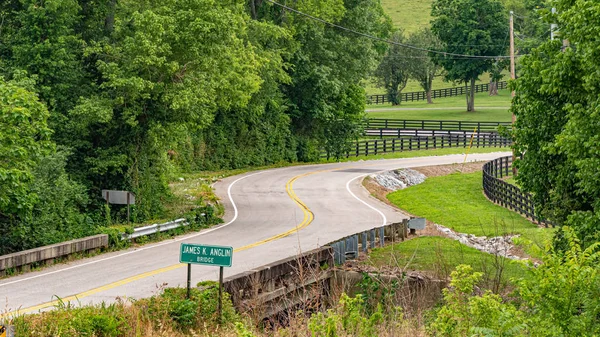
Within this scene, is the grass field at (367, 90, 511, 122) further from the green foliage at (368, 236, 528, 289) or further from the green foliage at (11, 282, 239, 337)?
the green foliage at (11, 282, 239, 337)

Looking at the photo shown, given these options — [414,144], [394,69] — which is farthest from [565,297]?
[394,69]

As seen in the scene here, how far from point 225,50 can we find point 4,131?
10290 millimetres

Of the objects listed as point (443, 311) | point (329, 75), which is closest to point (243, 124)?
point (329, 75)

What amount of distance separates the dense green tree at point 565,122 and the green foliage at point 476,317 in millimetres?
4010

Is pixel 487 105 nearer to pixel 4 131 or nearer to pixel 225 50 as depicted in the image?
pixel 225 50

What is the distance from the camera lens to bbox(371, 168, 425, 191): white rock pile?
45938 millimetres

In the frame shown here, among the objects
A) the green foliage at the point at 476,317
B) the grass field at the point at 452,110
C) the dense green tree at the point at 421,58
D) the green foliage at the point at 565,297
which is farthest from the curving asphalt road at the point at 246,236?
the dense green tree at the point at 421,58

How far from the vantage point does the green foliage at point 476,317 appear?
11.3 m

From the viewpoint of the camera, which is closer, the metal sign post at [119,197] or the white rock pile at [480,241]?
the white rock pile at [480,241]

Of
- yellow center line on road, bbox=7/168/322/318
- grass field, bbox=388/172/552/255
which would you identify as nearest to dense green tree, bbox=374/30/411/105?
grass field, bbox=388/172/552/255

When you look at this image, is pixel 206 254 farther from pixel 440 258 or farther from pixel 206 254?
pixel 440 258

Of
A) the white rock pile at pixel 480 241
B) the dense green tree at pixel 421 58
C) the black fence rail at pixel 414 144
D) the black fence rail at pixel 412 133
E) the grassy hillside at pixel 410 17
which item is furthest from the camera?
the grassy hillside at pixel 410 17

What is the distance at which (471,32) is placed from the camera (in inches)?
3403

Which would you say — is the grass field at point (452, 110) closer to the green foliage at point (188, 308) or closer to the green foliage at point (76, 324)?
→ the green foliage at point (188, 308)
